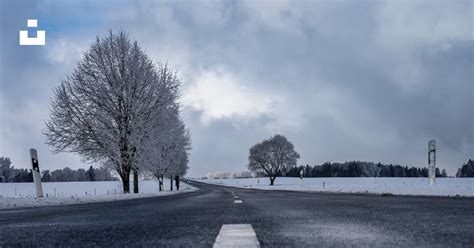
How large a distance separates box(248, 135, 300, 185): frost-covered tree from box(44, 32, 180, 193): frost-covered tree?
61.6 meters

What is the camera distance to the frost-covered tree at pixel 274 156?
89.6m

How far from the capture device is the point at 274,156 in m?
90.4

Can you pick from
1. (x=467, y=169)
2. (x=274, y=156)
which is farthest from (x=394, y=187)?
(x=467, y=169)

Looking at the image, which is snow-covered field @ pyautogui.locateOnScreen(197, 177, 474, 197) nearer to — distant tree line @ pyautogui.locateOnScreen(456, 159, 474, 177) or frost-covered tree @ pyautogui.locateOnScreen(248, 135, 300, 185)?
frost-covered tree @ pyautogui.locateOnScreen(248, 135, 300, 185)

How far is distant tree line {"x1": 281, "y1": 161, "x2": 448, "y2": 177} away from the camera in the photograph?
536 feet

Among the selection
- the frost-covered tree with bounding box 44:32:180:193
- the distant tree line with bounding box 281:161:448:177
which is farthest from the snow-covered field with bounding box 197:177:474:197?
the distant tree line with bounding box 281:161:448:177

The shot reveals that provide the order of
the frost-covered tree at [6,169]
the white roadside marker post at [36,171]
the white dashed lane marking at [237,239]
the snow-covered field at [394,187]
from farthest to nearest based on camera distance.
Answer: the frost-covered tree at [6,169] → the snow-covered field at [394,187] → the white roadside marker post at [36,171] → the white dashed lane marking at [237,239]

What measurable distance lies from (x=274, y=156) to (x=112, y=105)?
64259 mm

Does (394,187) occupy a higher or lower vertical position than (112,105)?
lower

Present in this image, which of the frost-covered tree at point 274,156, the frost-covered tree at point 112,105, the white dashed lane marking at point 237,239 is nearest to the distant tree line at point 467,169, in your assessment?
the frost-covered tree at point 274,156

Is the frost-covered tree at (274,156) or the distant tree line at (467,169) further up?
the frost-covered tree at (274,156)

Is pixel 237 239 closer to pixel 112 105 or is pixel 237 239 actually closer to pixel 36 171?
pixel 36 171

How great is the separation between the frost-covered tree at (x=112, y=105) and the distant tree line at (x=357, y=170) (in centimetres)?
12995

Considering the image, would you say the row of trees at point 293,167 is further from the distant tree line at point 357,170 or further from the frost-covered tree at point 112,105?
the frost-covered tree at point 112,105
